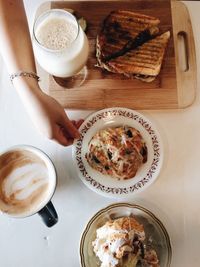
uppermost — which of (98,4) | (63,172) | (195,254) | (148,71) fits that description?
(98,4)

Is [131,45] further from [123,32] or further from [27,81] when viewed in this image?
[27,81]

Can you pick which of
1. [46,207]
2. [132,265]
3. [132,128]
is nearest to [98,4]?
[132,128]

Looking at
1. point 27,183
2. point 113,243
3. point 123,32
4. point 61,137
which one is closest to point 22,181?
point 27,183

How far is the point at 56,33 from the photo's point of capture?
103 centimetres

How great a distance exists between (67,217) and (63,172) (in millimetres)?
113

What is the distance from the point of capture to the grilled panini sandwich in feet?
3.64

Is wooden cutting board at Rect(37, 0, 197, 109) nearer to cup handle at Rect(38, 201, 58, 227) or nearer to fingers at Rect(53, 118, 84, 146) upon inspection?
fingers at Rect(53, 118, 84, 146)

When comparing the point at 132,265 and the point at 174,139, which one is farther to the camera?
the point at 174,139

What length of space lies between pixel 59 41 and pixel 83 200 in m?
0.40

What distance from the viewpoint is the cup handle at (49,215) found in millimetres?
959

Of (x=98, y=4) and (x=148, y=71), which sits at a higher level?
(x=98, y=4)

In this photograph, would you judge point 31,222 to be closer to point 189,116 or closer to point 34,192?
point 34,192

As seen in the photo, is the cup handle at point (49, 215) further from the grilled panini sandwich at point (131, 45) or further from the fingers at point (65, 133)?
the grilled panini sandwich at point (131, 45)

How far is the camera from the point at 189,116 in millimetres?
1100
